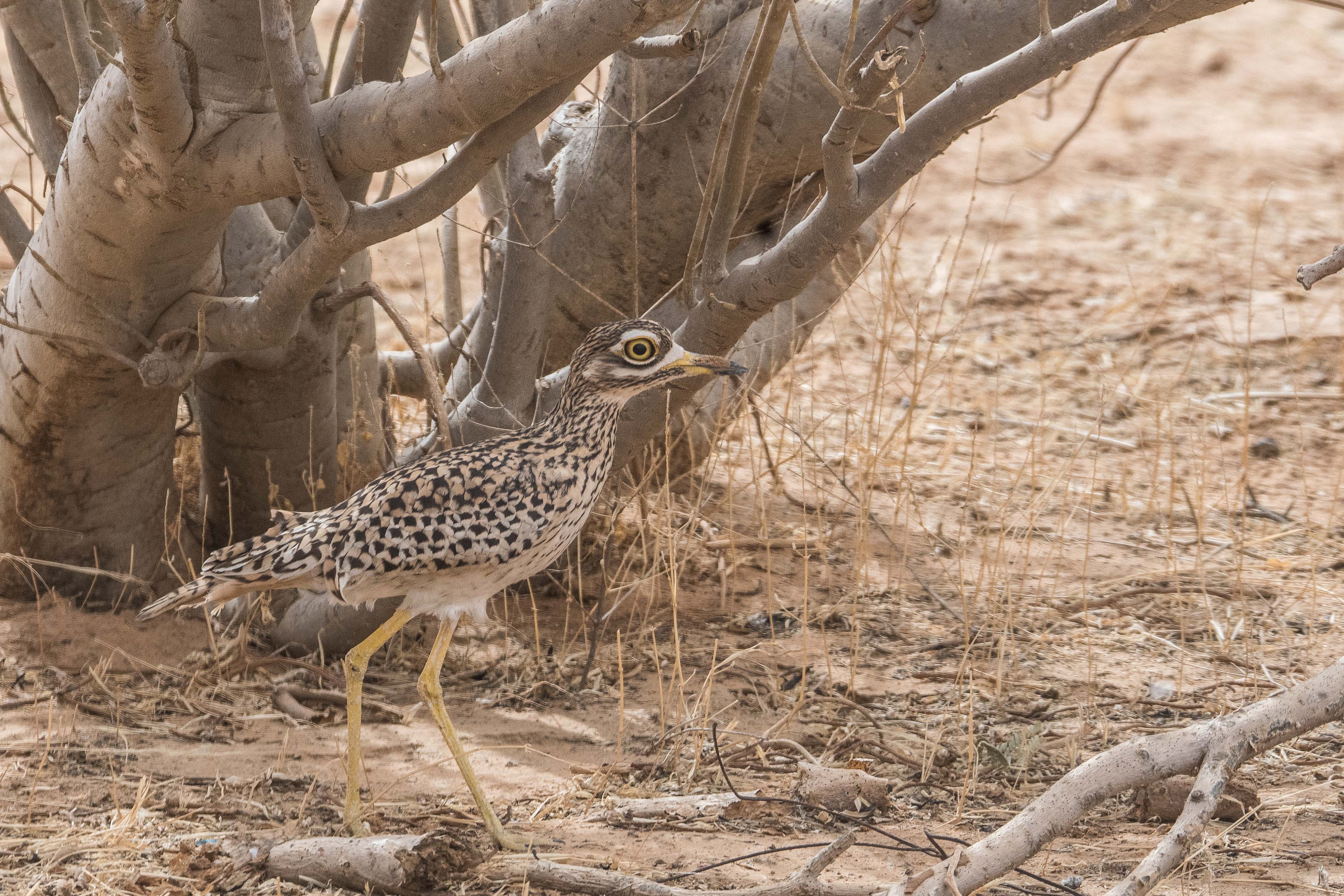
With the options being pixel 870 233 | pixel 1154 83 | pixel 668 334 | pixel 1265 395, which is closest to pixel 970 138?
pixel 1154 83

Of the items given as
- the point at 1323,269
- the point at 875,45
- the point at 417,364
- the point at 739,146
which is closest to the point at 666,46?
the point at 739,146

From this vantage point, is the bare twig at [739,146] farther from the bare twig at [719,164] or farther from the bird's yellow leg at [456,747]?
the bird's yellow leg at [456,747]

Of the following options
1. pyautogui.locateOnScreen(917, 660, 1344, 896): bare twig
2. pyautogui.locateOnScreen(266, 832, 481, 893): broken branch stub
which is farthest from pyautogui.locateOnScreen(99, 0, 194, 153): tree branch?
pyautogui.locateOnScreen(917, 660, 1344, 896): bare twig

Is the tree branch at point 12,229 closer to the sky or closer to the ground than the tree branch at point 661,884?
closer to the sky

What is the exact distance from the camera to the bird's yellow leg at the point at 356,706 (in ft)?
10.7

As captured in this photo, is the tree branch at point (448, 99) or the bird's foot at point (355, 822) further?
the bird's foot at point (355, 822)

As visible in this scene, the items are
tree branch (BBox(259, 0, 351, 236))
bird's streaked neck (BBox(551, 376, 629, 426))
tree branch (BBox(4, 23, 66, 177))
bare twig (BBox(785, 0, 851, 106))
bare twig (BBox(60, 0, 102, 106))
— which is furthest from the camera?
tree branch (BBox(4, 23, 66, 177))

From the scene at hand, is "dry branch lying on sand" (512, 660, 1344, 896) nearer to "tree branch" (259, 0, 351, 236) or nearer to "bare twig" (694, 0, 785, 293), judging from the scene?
"bare twig" (694, 0, 785, 293)

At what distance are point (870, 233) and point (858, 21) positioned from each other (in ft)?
4.32

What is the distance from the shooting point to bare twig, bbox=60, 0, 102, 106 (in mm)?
3824

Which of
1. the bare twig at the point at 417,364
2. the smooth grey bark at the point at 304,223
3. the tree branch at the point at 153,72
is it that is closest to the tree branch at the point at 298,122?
the smooth grey bark at the point at 304,223

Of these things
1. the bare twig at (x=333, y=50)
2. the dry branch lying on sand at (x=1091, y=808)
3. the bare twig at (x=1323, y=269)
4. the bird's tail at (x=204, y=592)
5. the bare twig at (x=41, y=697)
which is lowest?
the bare twig at (x=41, y=697)

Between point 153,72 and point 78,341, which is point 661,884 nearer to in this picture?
point 153,72

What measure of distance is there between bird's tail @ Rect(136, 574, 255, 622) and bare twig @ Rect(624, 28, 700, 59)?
1.71 meters
